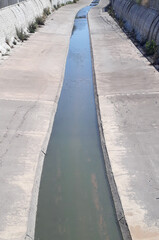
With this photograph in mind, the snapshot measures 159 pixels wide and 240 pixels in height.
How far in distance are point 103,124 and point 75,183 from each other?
2944mm

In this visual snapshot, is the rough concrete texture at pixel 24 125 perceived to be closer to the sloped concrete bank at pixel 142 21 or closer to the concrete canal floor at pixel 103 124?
the concrete canal floor at pixel 103 124

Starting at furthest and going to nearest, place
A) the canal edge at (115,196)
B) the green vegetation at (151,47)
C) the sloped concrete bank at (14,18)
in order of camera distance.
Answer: the sloped concrete bank at (14,18), the green vegetation at (151,47), the canal edge at (115,196)

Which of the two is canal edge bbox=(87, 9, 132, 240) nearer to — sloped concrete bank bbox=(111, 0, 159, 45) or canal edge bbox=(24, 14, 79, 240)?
canal edge bbox=(24, 14, 79, 240)

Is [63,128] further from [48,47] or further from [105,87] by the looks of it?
[48,47]

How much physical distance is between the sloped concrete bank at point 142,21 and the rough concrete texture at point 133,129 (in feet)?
6.19

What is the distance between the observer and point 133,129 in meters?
10.0

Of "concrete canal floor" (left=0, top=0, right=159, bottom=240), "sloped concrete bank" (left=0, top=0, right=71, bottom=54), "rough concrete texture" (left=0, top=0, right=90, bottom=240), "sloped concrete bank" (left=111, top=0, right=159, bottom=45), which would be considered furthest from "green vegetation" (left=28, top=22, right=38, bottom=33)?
"sloped concrete bank" (left=111, top=0, right=159, bottom=45)

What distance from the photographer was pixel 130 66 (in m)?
16.6

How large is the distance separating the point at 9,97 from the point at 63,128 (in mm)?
2906

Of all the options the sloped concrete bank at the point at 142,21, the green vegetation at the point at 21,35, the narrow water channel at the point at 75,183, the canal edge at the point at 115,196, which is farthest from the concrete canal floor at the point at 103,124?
the green vegetation at the point at 21,35

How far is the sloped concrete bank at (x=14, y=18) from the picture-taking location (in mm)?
19617

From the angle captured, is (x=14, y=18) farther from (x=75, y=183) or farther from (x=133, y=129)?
(x=75, y=183)

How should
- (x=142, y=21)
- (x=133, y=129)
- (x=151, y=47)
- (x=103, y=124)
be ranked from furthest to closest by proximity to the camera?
(x=142, y=21), (x=151, y=47), (x=103, y=124), (x=133, y=129)

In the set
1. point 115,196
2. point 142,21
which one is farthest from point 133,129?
point 142,21
